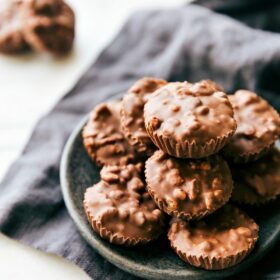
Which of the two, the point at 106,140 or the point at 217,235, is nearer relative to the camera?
the point at 217,235

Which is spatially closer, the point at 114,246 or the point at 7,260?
the point at 114,246

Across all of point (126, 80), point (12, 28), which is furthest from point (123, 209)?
point (12, 28)

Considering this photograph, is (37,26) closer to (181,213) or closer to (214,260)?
(181,213)

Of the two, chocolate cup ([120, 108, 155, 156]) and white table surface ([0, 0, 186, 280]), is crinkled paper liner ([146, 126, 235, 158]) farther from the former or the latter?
white table surface ([0, 0, 186, 280])

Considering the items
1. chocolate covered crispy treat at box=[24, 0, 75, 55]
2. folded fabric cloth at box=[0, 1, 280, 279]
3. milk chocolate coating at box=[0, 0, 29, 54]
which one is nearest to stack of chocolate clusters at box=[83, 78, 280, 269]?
folded fabric cloth at box=[0, 1, 280, 279]

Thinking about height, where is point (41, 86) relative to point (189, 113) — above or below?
below

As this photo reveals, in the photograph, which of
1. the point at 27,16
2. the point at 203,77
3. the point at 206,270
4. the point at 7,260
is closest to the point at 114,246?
the point at 206,270

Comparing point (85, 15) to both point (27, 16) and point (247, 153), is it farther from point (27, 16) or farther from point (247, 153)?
point (247, 153)

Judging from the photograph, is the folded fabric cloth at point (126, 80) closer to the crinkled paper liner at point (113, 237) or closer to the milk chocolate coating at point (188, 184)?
the crinkled paper liner at point (113, 237)
